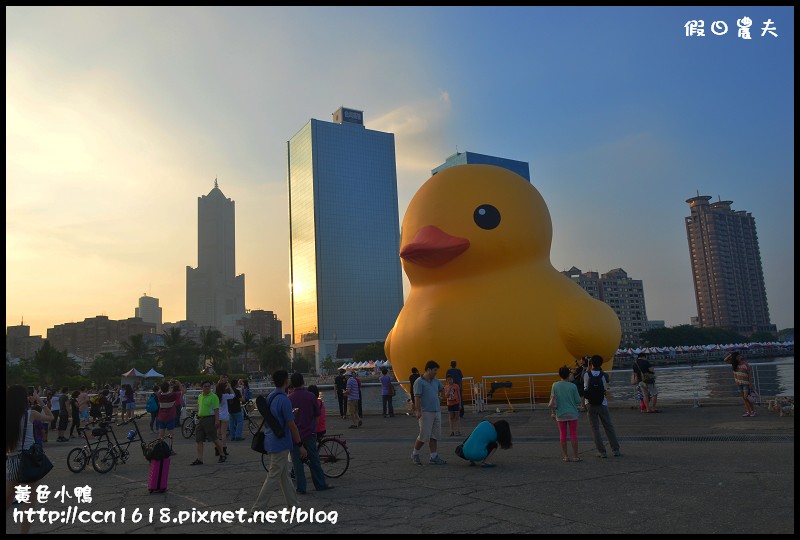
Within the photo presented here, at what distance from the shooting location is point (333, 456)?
859 cm

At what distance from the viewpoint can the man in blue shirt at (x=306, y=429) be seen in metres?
7.49

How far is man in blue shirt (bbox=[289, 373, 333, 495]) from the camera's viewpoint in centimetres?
749

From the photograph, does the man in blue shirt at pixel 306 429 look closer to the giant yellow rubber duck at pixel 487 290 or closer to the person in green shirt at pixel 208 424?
the person in green shirt at pixel 208 424

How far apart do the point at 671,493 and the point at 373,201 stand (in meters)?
134

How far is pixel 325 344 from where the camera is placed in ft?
446

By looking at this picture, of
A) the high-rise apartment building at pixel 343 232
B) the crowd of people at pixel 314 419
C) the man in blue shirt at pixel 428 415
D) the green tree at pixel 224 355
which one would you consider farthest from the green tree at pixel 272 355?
the man in blue shirt at pixel 428 415

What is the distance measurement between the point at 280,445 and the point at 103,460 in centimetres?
514

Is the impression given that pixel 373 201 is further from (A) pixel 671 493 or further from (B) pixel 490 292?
(A) pixel 671 493

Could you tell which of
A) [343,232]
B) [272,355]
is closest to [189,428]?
[272,355]

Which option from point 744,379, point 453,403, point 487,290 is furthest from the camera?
point 487,290

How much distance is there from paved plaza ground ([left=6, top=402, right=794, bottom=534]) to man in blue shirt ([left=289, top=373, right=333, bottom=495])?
0.99ft

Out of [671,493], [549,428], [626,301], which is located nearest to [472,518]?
[671,493]

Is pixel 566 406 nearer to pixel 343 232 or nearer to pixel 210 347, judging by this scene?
pixel 210 347

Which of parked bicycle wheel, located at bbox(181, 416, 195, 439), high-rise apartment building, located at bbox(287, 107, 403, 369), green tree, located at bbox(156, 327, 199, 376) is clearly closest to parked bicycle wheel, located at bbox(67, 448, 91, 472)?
parked bicycle wheel, located at bbox(181, 416, 195, 439)
